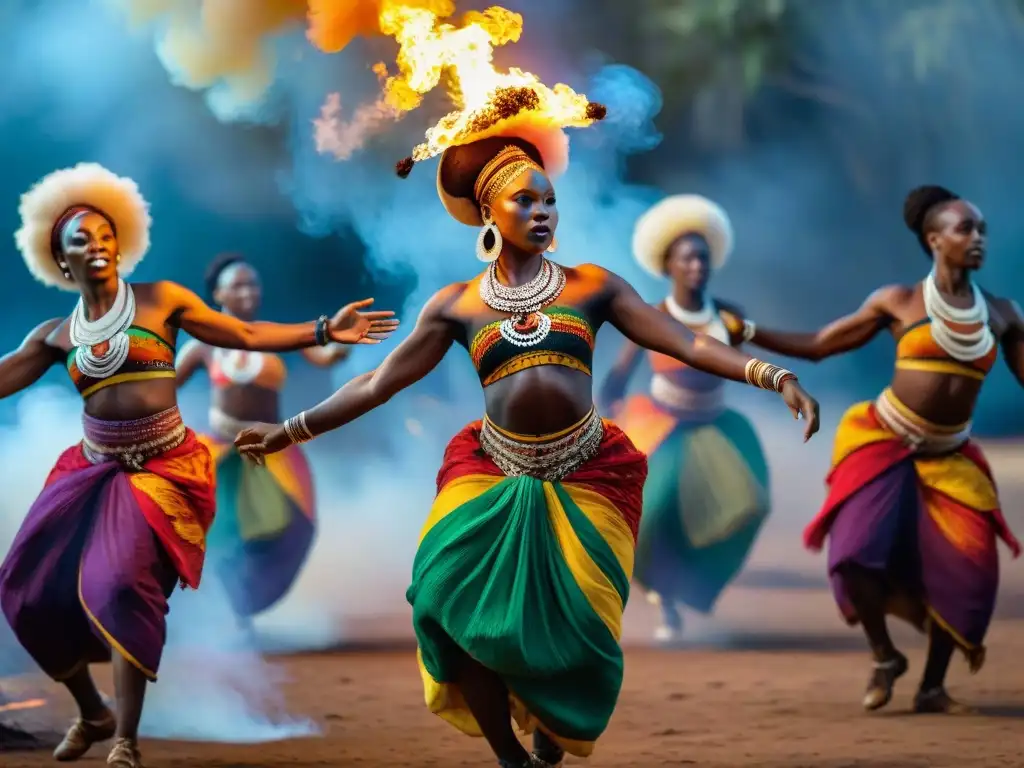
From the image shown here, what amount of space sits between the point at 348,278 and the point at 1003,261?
4489 millimetres

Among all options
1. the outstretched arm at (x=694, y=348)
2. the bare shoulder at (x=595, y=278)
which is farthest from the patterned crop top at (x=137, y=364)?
the outstretched arm at (x=694, y=348)

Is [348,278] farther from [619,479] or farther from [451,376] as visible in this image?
[619,479]

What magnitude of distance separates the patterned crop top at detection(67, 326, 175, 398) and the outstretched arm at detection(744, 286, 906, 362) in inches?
98.0

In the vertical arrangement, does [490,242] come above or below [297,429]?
above

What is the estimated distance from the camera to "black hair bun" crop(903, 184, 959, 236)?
7.21 m

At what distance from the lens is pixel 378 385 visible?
532 cm

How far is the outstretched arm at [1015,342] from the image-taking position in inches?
275

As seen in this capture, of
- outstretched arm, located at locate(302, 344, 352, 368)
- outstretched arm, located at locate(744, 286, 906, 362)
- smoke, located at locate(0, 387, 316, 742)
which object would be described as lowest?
smoke, located at locate(0, 387, 316, 742)

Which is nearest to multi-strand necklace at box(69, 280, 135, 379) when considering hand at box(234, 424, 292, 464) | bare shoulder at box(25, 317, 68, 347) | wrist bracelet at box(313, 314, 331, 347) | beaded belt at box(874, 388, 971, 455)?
bare shoulder at box(25, 317, 68, 347)

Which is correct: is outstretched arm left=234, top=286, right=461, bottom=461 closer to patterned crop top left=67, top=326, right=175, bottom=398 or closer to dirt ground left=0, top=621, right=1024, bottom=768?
patterned crop top left=67, top=326, right=175, bottom=398

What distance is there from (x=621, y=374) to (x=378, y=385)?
4030mm

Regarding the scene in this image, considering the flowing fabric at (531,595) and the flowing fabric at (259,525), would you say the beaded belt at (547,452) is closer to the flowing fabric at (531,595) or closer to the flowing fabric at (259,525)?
the flowing fabric at (531,595)

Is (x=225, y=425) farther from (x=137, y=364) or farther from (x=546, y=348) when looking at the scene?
(x=546, y=348)

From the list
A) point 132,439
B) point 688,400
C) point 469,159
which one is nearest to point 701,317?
point 688,400
